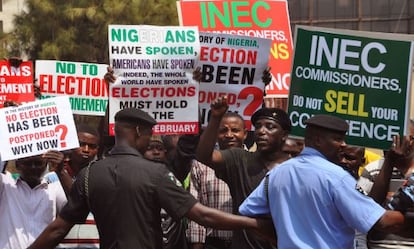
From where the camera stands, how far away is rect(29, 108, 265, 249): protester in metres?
6.50

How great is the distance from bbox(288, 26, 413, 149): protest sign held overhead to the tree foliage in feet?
79.8

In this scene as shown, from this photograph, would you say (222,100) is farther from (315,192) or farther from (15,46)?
(15,46)

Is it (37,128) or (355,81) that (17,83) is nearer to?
(37,128)

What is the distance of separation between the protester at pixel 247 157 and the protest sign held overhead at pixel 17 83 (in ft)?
8.42

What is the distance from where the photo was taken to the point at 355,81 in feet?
27.0

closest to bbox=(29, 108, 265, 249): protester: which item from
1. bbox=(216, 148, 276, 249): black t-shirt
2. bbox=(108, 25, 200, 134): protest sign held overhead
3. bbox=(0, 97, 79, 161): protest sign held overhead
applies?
bbox=(216, 148, 276, 249): black t-shirt

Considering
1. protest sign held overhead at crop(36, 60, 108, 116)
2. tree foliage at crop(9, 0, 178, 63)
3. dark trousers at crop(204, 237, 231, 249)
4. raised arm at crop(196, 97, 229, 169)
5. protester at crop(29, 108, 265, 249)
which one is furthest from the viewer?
tree foliage at crop(9, 0, 178, 63)

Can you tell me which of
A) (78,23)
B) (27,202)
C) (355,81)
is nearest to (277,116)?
(355,81)

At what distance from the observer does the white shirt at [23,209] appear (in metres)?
7.91

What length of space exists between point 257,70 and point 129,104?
1186 millimetres

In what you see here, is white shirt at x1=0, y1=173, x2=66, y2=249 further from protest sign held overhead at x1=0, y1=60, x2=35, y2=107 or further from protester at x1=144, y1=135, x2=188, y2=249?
protest sign held overhead at x1=0, y1=60, x2=35, y2=107

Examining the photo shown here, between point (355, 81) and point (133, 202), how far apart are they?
2524mm

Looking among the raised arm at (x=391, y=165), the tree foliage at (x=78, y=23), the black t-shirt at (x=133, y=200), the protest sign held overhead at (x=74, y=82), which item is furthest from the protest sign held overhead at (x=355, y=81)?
the tree foliage at (x=78, y=23)

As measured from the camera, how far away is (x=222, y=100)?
748 cm
